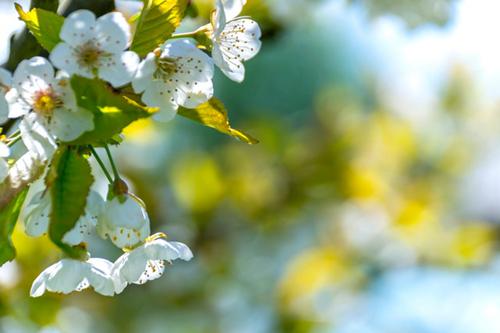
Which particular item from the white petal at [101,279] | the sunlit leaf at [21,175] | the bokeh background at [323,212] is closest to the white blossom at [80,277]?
the white petal at [101,279]

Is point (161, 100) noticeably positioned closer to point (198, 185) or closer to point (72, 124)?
point (72, 124)

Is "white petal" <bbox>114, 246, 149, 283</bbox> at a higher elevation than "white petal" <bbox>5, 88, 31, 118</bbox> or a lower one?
lower

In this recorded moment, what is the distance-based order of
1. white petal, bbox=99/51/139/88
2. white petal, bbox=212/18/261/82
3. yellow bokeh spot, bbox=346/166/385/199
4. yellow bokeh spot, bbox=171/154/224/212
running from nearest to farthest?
white petal, bbox=99/51/139/88 → white petal, bbox=212/18/261/82 → yellow bokeh spot, bbox=171/154/224/212 → yellow bokeh spot, bbox=346/166/385/199

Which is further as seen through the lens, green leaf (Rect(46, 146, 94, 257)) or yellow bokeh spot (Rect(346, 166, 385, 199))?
yellow bokeh spot (Rect(346, 166, 385, 199))

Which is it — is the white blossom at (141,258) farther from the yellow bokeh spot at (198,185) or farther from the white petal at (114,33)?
the yellow bokeh spot at (198,185)

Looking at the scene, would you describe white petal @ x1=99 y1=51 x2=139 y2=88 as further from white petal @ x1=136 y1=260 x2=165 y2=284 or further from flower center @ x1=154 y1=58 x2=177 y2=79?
white petal @ x1=136 y1=260 x2=165 y2=284

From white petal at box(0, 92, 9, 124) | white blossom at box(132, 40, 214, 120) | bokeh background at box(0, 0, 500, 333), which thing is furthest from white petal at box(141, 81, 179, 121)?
bokeh background at box(0, 0, 500, 333)

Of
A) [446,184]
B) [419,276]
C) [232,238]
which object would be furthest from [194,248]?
[446,184]

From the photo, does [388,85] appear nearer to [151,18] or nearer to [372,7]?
[372,7]
